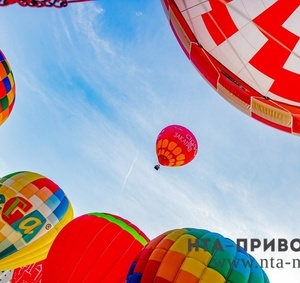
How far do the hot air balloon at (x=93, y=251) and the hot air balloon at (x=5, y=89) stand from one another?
3989 mm

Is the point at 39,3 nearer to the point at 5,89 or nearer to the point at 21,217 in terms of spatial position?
the point at 5,89

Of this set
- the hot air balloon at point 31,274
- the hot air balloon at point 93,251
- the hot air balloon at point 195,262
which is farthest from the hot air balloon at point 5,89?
the hot air balloon at point 195,262

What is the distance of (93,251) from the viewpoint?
306 inches

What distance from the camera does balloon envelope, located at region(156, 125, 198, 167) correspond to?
43.6 ft

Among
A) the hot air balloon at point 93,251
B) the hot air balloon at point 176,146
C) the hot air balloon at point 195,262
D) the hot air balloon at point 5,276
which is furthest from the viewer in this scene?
the hot air balloon at point 5,276

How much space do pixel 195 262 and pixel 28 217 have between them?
5.53m

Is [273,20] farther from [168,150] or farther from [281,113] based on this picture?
[168,150]

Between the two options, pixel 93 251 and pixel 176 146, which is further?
pixel 176 146

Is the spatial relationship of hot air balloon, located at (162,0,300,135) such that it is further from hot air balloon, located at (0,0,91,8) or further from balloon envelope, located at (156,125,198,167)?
balloon envelope, located at (156,125,198,167)

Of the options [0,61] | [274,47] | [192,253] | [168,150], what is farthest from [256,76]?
[168,150]

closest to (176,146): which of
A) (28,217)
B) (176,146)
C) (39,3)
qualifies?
(176,146)

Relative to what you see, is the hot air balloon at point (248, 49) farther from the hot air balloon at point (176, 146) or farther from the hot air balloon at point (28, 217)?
the hot air balloon at point (176, 146)

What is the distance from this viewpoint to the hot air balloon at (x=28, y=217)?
10.0m

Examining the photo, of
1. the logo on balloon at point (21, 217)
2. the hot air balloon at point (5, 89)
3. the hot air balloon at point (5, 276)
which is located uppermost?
the hot air balloon at point (5, 89)
